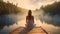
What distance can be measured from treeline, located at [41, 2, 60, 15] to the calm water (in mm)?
174

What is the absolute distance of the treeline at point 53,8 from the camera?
175 cm

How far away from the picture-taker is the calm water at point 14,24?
5.65 ft

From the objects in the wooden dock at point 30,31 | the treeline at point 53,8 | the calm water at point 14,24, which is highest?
the treeline at point 53,8

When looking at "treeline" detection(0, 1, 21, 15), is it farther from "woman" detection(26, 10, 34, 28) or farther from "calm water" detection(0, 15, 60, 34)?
"woman" detection(26, 10, 34, 28)

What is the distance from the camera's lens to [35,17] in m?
1.74

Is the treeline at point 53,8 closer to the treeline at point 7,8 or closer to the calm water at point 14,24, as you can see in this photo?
the calm water at point 14,24

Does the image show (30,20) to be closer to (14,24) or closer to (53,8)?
(14,24)

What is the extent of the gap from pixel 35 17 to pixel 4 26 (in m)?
0.43

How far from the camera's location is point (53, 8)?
1.76 meters

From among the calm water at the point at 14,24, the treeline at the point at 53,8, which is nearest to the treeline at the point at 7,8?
the calm water at the point at 14,24

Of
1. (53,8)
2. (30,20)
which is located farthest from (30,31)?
(53,8)

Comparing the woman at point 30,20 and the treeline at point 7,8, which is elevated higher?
the treeline at point 7,8

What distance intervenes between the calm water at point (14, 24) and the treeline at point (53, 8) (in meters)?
0.17

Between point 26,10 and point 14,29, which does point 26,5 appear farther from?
point 14,29
